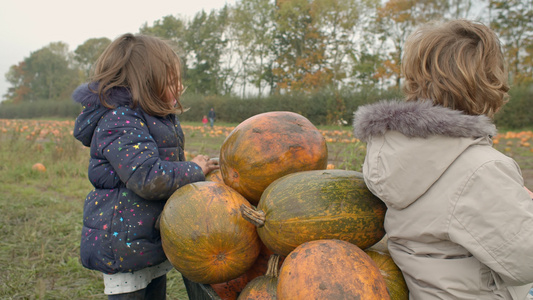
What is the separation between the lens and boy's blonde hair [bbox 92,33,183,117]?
1.84 meters

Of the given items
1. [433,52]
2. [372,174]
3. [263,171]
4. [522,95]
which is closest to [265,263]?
[263,171]

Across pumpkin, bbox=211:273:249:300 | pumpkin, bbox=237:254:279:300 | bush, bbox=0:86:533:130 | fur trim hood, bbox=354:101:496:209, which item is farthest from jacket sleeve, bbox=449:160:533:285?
bush, bbox=0:86:533:130

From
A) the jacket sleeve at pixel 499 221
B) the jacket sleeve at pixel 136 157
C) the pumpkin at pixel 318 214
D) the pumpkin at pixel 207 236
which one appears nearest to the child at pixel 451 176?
the jacket sleeve at pixel 499 221

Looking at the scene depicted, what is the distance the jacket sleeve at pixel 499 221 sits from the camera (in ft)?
3.71

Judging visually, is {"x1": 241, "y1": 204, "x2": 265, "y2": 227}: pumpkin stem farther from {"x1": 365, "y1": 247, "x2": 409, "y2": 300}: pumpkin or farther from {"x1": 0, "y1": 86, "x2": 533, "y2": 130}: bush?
{"x1": 0, "y1": 86, "x2": 533, "y2": 130}: bush

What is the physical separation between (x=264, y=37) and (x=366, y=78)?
13.6m

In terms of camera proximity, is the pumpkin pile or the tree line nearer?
the pumpkin pile

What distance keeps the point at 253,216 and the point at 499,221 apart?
2.94 feet

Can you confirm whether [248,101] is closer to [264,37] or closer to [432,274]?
[264,37]

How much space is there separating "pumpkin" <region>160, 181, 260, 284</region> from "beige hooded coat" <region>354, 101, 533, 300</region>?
2.06 feet

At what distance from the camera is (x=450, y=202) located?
1230mm

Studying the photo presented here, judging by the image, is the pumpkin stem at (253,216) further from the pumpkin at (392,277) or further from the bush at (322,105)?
the bush at (322,105)

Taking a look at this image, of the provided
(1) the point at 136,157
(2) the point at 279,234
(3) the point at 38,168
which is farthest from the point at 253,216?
(3) the point at 38,168

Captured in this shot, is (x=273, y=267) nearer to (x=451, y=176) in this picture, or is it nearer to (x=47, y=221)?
(x=451, y=176)
